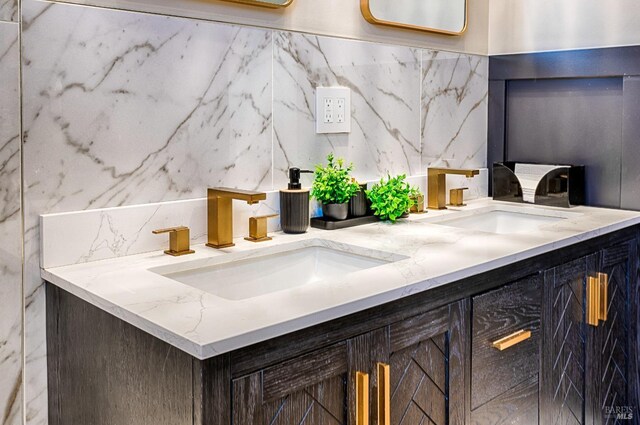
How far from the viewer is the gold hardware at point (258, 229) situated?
1.59 m

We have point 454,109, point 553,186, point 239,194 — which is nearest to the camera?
point 239,194

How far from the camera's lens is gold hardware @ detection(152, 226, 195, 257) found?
56.4 inches

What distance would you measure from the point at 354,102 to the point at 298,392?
1060 millimetres

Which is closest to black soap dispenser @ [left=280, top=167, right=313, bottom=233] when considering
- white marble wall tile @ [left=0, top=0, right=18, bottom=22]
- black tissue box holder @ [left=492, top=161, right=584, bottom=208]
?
white marble wall tile @ [left=0, top=0, right=18, bottom=22]

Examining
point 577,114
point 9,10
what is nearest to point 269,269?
point 9,10

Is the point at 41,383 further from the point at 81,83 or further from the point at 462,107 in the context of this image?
the point at 462,107

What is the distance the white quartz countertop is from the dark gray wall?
302 mm

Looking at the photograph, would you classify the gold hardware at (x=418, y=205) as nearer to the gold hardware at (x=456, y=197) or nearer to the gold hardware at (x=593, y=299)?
the gold hardware at (x=456, y=197)

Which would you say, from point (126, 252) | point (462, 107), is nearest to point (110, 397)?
point (126, 252)

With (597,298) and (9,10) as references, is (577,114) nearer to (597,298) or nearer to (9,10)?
(597,298)

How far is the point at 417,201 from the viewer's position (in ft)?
6.54

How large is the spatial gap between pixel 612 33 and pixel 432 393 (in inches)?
Answer: 55.3

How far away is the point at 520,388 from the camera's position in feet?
5.09

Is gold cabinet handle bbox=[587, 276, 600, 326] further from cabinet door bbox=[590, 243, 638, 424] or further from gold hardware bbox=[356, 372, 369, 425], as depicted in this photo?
gold hardware bbox=[356, 372, 369, 425]
